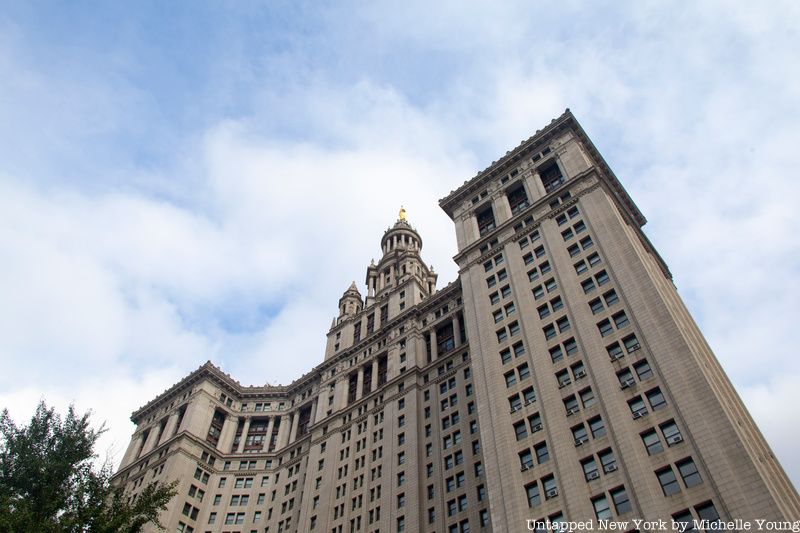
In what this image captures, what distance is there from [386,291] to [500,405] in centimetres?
5565

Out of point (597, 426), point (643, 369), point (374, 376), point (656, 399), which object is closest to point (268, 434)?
point (374, 376)

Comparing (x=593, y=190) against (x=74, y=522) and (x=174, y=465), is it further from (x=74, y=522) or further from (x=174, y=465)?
(x=174, y=465)

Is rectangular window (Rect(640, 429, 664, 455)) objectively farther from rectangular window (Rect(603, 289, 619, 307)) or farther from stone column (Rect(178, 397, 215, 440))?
stone column (Rect(178, 397, 215, 440))

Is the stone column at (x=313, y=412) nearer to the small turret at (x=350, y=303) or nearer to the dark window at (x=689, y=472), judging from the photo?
the small turret at (x=350, y=303)

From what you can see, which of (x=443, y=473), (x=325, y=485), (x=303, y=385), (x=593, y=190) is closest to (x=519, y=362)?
(x=443, y=473)

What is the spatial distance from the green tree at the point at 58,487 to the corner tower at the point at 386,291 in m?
58.2

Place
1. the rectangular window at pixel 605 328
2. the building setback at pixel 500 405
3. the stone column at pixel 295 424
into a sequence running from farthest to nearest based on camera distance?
the stone column at pixel 295 424 → the rectangular window at pixel 605 328 → the building setback at pixel 500 405

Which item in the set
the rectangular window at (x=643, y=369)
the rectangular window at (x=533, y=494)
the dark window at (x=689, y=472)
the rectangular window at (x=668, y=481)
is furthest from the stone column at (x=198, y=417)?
the dark window at (x=689, y=472)

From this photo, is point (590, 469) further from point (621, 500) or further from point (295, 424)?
point (295, 424)

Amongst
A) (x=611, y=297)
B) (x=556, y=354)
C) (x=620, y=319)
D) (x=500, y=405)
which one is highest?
(x=611, y=297)

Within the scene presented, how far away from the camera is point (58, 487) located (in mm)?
44875

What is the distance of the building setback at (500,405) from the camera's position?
4850 cm

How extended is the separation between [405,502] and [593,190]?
4270cm

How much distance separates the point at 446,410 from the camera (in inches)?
3145
